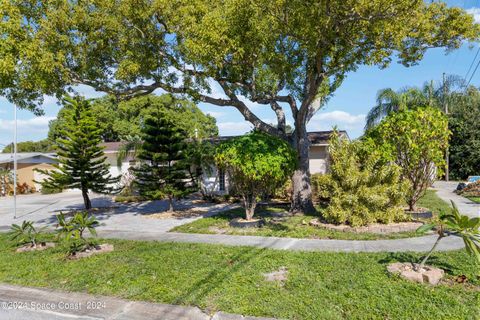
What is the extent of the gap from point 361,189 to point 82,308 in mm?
6944

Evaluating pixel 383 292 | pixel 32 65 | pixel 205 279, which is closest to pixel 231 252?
pixel 205 279

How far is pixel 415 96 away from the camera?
76.9 ft

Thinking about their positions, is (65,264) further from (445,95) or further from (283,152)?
(445,95)

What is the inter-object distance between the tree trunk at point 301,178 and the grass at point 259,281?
5.04 m

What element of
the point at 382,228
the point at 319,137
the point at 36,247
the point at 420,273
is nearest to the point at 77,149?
the point at 36,247

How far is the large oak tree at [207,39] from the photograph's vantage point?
8.06 m

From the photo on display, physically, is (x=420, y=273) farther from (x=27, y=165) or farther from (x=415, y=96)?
(x=27, y=165)

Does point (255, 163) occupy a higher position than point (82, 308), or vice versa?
point (255, 163)

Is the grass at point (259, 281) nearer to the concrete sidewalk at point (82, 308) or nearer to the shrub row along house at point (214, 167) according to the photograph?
the concrete sidewalk at point (82, 308)

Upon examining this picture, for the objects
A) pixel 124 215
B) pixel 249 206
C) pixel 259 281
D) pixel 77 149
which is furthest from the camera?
pixel 77 149

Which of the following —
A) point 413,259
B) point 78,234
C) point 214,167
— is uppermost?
point 214,167

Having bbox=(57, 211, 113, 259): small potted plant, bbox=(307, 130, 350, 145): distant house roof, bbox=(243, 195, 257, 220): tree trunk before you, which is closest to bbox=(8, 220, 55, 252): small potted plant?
bbox=(57, 211, 113, 259): small potted plant

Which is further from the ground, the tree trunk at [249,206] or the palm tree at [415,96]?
the palm tree at [415,96]

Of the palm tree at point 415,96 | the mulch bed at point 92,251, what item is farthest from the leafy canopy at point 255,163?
the palm tree at point 415,96
